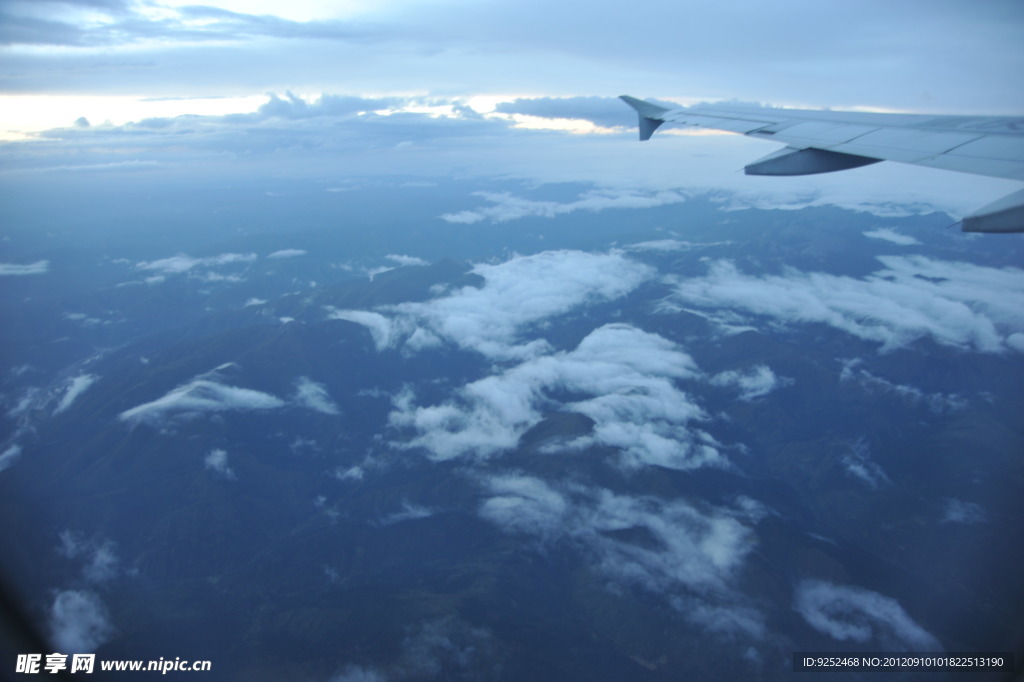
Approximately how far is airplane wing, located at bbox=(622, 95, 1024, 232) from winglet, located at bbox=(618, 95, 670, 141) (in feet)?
0.09

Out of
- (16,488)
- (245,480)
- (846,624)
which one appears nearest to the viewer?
(16,488)

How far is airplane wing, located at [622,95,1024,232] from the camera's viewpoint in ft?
21.9

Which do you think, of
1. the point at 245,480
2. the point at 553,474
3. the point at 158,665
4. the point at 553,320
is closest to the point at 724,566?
the point at 553,474

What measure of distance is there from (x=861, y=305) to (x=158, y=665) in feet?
721

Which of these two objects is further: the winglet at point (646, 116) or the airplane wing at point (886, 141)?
the winglet at point (646, 116)

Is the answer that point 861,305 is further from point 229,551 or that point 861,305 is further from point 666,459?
point 229,551

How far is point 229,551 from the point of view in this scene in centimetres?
9338

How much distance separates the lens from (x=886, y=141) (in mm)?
9625

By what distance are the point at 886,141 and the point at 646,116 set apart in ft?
22.2

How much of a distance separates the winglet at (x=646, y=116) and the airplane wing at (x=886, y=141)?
27 mm

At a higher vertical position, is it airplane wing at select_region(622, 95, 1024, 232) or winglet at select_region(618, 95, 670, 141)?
winglet at select_region(618, 95, 670, 141)

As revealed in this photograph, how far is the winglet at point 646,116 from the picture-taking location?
14.6m

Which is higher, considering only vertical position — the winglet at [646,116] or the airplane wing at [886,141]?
the winglet at [646,116]

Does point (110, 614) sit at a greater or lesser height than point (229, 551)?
greater
